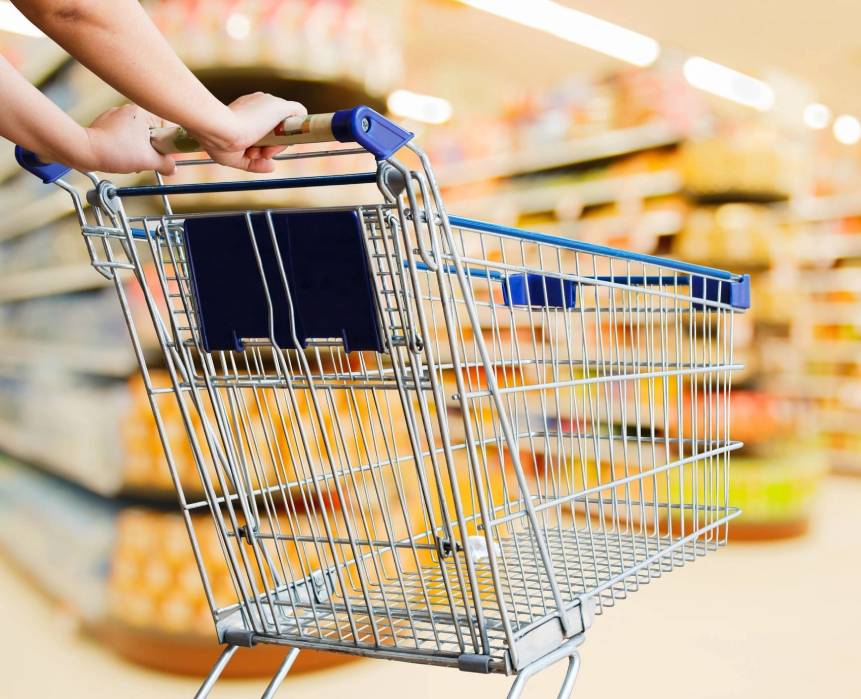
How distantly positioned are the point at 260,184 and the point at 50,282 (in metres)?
3.30

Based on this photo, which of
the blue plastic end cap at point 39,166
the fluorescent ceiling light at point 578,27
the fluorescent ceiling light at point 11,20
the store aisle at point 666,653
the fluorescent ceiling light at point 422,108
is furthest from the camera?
the fluorescent ceiling light at point 422,108

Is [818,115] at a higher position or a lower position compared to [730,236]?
higher


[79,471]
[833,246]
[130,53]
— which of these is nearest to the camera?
[130,53]

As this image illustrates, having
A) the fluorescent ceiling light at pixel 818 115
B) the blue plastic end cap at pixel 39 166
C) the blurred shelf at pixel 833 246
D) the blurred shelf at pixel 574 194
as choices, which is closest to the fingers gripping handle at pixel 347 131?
the blue plastic end cap at pixel 39 166

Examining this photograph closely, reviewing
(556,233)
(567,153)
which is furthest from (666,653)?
(567,153)

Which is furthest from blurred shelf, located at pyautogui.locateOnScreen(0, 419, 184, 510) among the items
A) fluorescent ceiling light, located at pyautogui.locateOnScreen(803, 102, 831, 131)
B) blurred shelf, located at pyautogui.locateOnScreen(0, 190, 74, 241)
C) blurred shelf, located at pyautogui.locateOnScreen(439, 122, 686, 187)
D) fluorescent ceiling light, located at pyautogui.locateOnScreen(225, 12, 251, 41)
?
fluorescent ceiling light, located at pyautogui.locateOnScreen(803, 102, 831, 131)

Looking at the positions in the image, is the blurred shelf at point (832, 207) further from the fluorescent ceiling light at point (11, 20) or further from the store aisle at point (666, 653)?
the fluorescent ceiling light at point (11, 20)

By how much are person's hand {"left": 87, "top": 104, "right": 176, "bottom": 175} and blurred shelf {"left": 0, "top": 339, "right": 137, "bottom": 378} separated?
78.1 inches

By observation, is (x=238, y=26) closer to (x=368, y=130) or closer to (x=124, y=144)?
(x=124, y=144)

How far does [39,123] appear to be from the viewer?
1.18 m

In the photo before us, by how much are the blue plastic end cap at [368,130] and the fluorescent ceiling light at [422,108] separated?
23.2ft

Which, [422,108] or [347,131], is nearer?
[347,131]

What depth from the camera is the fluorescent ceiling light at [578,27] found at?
6227mm

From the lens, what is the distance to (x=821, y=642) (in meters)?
3.39
